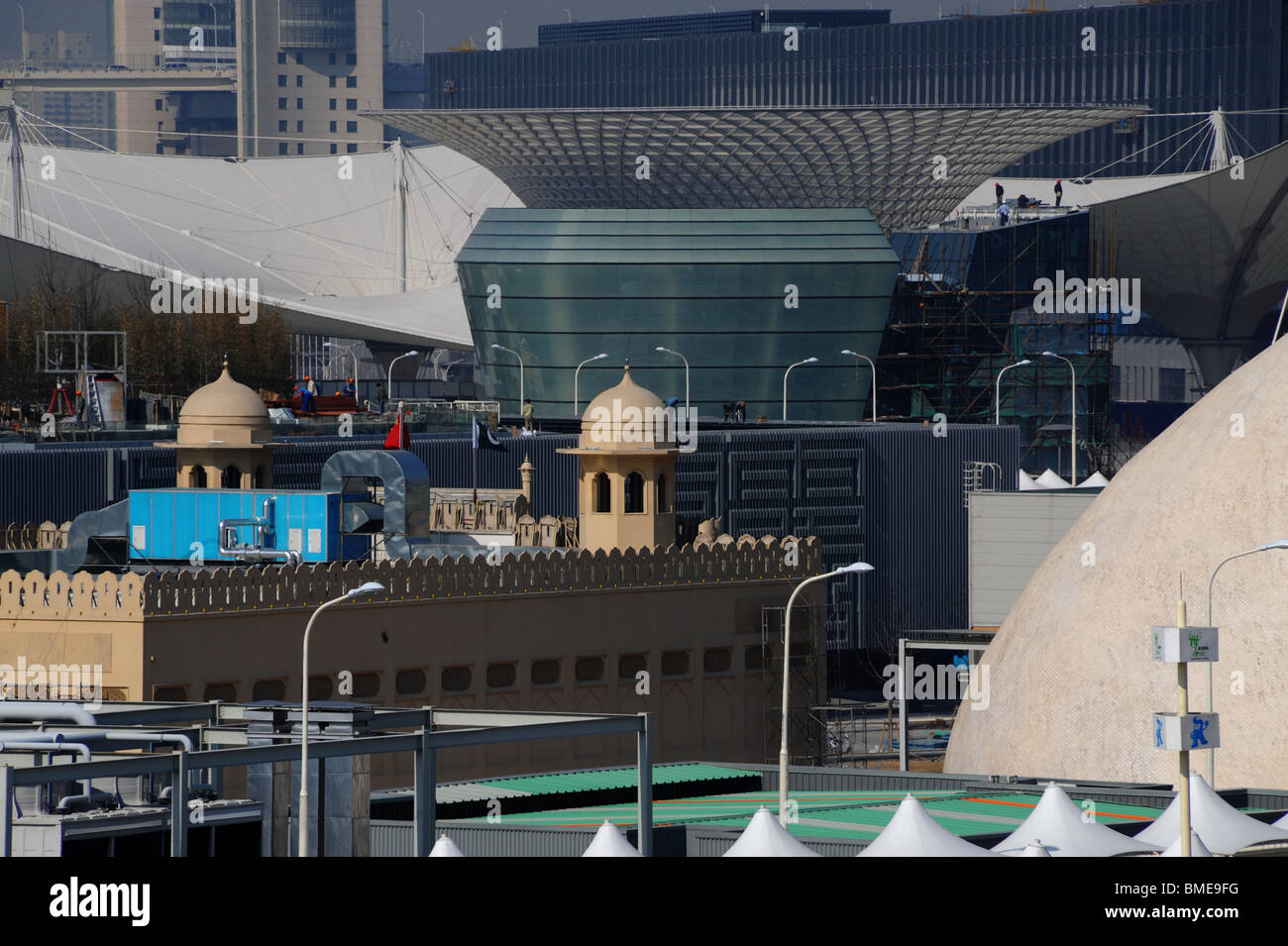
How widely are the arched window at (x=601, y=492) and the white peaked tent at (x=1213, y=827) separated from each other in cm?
2529

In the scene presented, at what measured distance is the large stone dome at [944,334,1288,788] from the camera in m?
42.9

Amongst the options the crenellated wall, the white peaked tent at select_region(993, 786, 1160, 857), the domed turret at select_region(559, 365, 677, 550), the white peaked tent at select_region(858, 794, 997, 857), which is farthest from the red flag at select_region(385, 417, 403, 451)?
the white peaked tent at select_region(858, 794, 997, 857)

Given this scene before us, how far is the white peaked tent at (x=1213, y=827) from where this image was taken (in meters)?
32.9

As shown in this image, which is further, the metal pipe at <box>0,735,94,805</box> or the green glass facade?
the green glass facade

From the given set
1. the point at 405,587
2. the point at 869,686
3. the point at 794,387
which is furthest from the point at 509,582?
the point at 794,387

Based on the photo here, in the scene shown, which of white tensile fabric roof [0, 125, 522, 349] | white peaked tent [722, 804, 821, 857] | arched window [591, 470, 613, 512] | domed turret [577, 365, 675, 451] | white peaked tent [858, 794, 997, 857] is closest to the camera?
white peaked tent [722, 804, 821, 857]

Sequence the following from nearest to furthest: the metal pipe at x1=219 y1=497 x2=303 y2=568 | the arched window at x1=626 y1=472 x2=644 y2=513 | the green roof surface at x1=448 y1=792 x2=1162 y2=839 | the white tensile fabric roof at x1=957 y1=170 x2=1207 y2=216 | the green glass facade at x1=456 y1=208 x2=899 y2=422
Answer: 1. the green roof surface at x1=448 y1=792 x2=1162 y2=839
2. the metal pipe at x1=219 y1=497 x2=303 y2=568
3. the arched window at x1=626 y1=472 x2=644 y2=513
4. the green glass facade at x1=456 y1=208 x2=899 y2=422
5. the white tensile fabric roof at x1=957 y1=170 x2=1207 y2=216

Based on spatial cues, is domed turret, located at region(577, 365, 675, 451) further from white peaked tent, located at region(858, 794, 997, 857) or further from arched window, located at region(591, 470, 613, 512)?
white peaked tent, located at region(858, 794, 997, 857)

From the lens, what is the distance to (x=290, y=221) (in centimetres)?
16062

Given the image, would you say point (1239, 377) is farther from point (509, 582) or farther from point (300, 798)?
point (300, 798)

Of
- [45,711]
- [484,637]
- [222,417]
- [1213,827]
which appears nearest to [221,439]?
[222,417]

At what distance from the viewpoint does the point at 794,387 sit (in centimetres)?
11025

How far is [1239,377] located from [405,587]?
16.1 metres

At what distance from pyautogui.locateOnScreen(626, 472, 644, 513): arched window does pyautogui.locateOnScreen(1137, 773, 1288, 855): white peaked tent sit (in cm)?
2491
